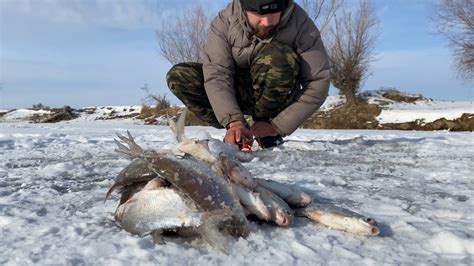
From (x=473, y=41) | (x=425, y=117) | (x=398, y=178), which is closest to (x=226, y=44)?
(x=398, y=178)

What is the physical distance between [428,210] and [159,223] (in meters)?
0.98

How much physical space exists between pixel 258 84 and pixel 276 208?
1.89 meters

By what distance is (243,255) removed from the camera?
114cm

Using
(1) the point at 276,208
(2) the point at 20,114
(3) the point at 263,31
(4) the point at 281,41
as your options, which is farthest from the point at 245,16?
(2) the point at 20,114

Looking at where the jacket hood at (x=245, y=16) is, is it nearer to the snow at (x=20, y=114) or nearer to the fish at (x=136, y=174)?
the fish at (x=136, y=174)

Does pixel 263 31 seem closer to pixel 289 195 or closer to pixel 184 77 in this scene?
pixel 184 77

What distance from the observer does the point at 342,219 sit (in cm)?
135

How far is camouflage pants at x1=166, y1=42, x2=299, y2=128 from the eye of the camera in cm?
301

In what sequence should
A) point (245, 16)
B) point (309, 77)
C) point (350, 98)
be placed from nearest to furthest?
point (245, 16), point (309, 77), point (350, 98)

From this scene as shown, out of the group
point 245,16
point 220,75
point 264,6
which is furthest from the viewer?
point 220,75

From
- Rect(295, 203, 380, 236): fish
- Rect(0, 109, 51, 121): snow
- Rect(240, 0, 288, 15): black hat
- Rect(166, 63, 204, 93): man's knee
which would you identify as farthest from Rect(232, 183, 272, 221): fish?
Rect(0, 109, 51, 121): snow

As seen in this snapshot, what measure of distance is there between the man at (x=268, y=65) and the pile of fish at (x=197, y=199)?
4.42 ft

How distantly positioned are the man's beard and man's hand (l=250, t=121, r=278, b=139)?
586mm

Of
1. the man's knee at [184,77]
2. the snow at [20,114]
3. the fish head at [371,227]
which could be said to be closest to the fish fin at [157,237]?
the fish head at [371,227]
